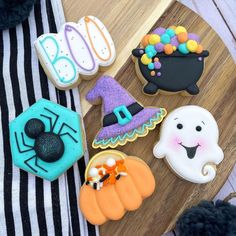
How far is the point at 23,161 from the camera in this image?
0.79m

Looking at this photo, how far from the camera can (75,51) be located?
0.86 metres

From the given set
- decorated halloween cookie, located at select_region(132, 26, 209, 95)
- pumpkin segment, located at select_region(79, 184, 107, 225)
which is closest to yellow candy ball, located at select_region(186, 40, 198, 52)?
decorated halloween cookie, located at select_region(132, 26, 209, 95)

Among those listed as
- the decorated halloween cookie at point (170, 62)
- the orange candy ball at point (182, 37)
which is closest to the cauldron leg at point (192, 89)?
the decorated halloween cookie at point (170, 62)

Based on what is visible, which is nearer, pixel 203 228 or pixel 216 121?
pixel 203 228

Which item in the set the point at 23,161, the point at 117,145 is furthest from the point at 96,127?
the point at 23,161

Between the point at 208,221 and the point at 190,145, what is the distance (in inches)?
6.2

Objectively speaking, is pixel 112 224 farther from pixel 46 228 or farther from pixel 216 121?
pixel 216 121

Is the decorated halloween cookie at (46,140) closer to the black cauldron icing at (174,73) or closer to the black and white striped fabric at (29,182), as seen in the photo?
the black and white striped fabric at (29,182)

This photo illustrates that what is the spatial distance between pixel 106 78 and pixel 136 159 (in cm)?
18

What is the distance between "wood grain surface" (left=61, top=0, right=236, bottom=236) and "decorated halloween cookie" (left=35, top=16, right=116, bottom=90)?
0.04m

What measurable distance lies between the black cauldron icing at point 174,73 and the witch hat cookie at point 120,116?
0.05m

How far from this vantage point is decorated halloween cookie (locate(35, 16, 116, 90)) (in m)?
0.84

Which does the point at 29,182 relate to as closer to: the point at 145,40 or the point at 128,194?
the point at 128,194

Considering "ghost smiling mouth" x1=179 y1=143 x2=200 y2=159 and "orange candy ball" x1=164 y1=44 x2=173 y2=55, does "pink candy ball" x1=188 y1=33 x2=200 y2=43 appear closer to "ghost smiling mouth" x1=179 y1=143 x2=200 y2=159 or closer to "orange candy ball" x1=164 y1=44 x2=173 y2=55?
"orange candy ball" x1=164 y1=44 x2=173 y2=55
